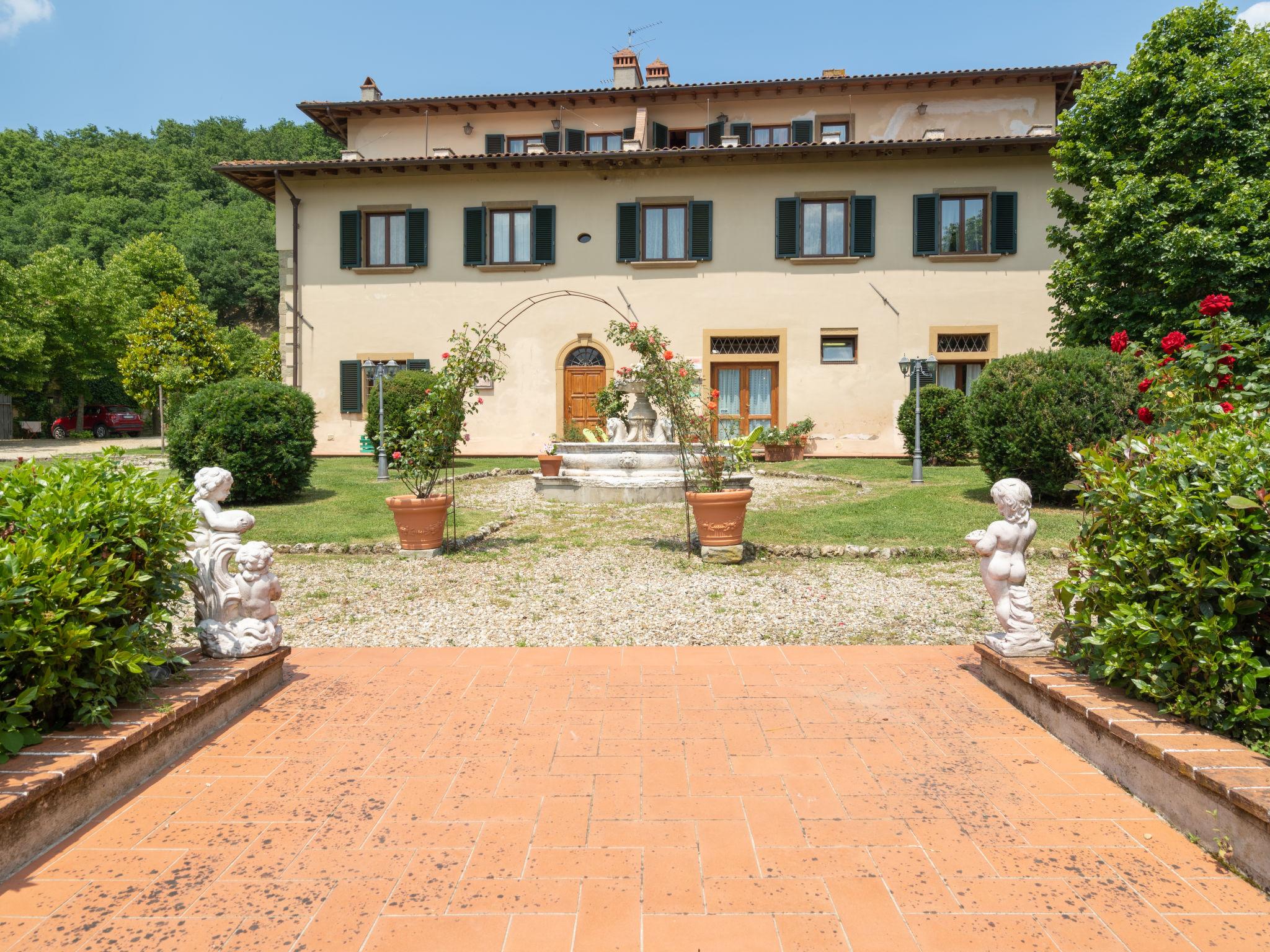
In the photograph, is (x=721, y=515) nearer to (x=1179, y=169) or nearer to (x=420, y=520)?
(x=420, y=520)

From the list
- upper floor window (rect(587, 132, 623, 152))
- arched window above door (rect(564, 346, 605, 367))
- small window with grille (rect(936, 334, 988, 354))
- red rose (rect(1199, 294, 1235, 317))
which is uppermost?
upper floor window (rect(587, 132, 623, 152))

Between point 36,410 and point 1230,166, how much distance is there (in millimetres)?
41565

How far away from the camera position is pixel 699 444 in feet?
26.3

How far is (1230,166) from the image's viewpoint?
38.4 feet

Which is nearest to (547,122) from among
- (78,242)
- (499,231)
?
(499,231)

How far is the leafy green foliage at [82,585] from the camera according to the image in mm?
2568

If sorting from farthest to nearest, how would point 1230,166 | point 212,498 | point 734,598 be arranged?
point 1230,166, point 734,598, point 212,498

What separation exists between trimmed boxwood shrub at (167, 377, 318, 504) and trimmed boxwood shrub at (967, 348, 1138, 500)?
9.04 meters

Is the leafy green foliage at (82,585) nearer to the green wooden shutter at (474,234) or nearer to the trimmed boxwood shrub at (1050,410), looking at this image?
the trimmed boxwood shrub at (1050,410)

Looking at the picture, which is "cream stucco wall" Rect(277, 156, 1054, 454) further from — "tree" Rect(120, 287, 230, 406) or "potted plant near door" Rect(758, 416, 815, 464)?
"tree" Rect(120, 287, 230, 406)

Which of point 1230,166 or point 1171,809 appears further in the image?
point 1230,166

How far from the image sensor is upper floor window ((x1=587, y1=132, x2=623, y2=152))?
20359mm

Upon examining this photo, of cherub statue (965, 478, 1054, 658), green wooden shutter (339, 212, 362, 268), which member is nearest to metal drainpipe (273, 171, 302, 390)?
green wooden shutter (339, 212, 362, 268)

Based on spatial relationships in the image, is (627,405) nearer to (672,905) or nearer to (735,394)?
(735,394)
